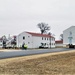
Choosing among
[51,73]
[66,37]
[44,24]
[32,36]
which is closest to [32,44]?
[32,36]

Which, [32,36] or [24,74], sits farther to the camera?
[32,36]

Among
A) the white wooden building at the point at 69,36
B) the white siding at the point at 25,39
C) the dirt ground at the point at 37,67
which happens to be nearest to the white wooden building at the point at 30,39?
the white siding at the point at 25,39

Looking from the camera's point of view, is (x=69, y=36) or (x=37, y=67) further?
(x=69, y=36)

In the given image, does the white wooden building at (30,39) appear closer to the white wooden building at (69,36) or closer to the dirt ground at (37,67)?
the white wooden building at (69,36)

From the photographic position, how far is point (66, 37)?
10838 centimetres

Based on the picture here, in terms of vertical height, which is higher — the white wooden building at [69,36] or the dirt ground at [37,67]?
the white wooden building at [69,36]

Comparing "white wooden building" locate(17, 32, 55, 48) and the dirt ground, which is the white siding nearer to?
"white wooden building" locate(17, 32, 55, 48)

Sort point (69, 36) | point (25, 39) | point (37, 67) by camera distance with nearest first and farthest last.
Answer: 1. point (37, 67)
2. point (25, 39)
3. point (69, 36)

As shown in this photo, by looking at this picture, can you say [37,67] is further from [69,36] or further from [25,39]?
[69,36]

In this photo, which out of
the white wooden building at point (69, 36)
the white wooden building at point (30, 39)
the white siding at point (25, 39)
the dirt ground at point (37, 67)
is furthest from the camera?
the white wooden building at point (69, 36)

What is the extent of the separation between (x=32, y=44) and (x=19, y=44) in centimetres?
640

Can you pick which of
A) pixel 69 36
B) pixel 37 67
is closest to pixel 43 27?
pixel 69 36

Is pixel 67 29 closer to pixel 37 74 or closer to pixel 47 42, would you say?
pixel 47 42

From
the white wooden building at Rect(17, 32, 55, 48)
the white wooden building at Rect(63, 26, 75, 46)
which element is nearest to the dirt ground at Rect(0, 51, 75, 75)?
the white wooden building at Rect(17, 32, 55, 48)
